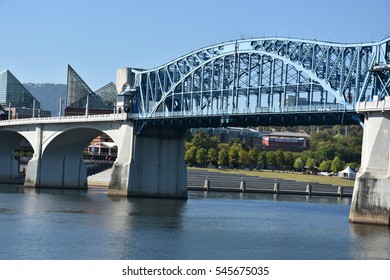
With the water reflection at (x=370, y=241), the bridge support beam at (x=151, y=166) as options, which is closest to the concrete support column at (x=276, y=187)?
the bridge support beam at (x=151, y=166)

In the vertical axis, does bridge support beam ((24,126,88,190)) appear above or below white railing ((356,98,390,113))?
below

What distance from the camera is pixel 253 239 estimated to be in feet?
250

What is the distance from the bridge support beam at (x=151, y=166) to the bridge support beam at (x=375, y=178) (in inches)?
1555

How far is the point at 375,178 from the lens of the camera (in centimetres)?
8712

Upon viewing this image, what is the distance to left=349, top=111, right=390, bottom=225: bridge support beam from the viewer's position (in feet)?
282

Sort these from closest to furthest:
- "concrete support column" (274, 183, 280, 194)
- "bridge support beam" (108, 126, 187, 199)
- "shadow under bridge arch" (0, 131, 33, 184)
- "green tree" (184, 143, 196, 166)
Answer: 1. "bridge support beam" (108, 126, 187, 199)
2. "shadow under bridge arch" (0, 131, 33, 184)
3. "concrete support column" (274, 183, 280, 194)
4. "green tree" (184, 143, 196, 166)

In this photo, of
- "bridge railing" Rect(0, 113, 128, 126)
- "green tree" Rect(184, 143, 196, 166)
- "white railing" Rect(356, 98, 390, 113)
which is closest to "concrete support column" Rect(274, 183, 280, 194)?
"green tree" Rect(184, 143, 196, 166)

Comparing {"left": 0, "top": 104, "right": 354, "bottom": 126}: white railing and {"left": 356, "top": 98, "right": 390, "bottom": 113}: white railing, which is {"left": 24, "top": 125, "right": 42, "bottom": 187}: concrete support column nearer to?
{"left": 0, "top": 104, "right": 354, "bottom": 126}: white railing

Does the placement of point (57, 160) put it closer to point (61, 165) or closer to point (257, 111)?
point (61, 165)

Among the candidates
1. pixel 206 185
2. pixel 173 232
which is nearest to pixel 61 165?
pixel 206 185

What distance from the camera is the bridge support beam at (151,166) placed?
123 meters

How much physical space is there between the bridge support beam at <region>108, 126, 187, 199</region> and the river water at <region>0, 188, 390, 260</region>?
817 centimetres

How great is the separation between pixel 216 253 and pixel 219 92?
54587 mm
